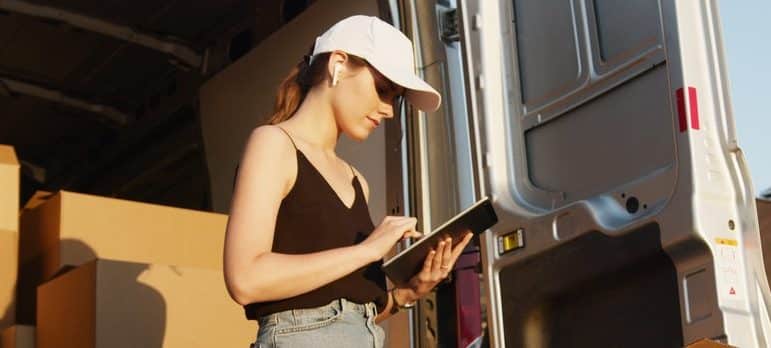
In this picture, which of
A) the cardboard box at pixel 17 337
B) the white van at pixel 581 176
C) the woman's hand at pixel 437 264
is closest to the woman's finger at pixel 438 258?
the woman's hand at pixel 437 264

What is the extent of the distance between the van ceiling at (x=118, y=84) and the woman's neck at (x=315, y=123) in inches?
102

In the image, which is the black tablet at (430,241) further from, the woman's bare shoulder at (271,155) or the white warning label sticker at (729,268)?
the white warning label sticker at (729,268)

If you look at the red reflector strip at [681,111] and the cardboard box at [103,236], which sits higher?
the cardboard box at [103,236]

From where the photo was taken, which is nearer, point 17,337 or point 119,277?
point 119,277

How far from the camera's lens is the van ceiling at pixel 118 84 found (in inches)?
219

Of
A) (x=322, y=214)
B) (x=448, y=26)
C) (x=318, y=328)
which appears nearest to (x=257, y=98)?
(x=448, y=26)

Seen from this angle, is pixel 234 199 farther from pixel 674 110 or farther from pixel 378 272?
pixel 674 110

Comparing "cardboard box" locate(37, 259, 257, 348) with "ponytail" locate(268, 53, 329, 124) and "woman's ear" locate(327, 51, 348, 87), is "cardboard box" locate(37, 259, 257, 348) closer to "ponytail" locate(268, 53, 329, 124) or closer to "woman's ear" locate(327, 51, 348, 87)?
"ponytail" locate(268, 53, 329, 124)

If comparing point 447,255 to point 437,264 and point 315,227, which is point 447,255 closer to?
point 437,264

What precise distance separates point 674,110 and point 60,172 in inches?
184

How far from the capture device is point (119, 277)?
385 cm

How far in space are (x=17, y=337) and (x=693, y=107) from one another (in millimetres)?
2100

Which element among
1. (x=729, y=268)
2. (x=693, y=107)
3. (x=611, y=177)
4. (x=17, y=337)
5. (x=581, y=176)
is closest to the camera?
(x=729, y=268)

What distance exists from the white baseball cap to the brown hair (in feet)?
0.07
